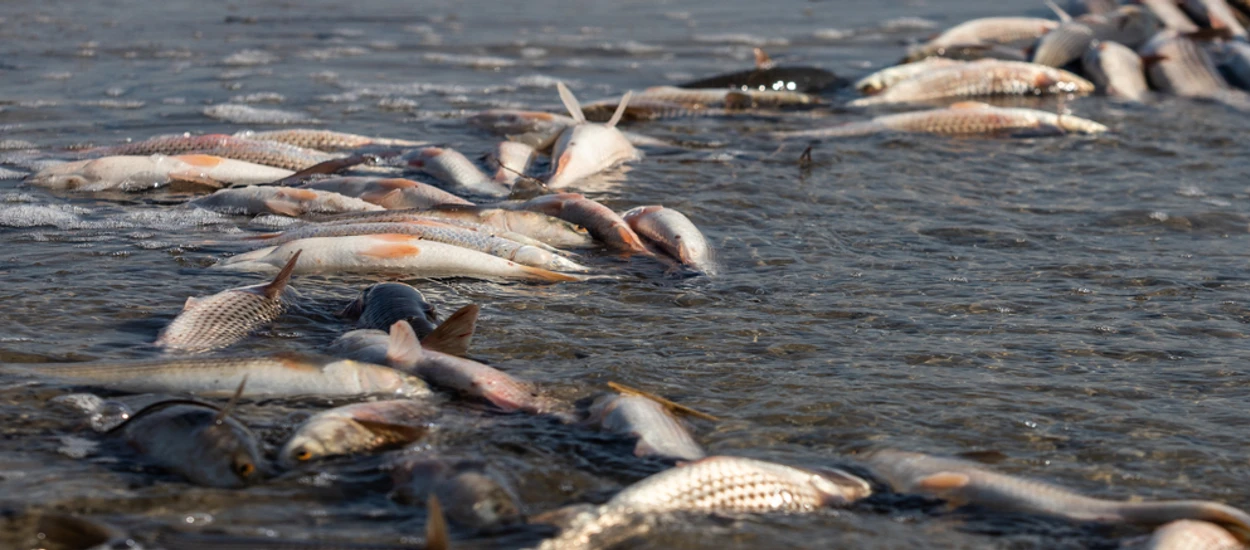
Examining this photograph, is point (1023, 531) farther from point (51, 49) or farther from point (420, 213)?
point (51, 49)

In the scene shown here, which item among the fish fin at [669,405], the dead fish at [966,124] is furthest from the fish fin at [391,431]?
the dead fish at [966,124]

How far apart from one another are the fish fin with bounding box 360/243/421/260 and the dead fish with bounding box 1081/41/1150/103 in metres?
8.24

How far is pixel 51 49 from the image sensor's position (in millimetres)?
13320

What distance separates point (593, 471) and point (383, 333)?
1.31 m

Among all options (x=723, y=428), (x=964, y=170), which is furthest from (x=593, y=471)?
(x=964, y=170)

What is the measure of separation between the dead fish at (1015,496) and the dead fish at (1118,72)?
29.1ft

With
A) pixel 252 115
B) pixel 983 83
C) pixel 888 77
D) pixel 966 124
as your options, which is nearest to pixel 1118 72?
pixel 983 83

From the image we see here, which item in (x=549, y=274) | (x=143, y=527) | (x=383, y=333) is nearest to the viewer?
(x=143, y=527)

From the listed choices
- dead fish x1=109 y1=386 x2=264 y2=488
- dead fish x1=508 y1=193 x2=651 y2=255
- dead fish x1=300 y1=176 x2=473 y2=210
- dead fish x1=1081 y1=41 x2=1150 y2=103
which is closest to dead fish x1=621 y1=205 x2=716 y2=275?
dead fish x1=508 y1=193 x2=651 y2=255

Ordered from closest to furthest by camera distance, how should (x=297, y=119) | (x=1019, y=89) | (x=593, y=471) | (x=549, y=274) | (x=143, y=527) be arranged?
(x=143, y=527)
(x=593, y=471)
(x=549, y=274)
(x=297, y=119)
(x=1019, y=89)

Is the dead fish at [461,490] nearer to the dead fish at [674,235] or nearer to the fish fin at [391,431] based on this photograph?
the fish fin at [391,431]

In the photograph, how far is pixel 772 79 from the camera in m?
11.9

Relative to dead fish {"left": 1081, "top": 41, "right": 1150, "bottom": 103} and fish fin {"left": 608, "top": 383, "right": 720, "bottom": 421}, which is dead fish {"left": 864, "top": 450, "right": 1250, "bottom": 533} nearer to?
fish fin {"left": 608, "top": 383, "right": 720, "bottom": 421}

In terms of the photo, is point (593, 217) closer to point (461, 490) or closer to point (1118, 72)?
point (461, 490)
